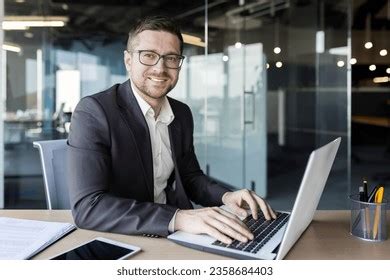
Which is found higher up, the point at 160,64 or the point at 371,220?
the point at 160,64

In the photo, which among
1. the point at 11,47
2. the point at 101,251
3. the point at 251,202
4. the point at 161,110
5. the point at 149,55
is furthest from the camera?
the point at 11,47

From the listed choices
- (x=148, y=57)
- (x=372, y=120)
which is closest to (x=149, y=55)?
(x=148, y=57)

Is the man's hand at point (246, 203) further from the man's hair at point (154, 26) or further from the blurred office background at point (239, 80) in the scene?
the blurred office background at point (239, 80)

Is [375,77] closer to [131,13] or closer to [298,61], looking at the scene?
[298,61]

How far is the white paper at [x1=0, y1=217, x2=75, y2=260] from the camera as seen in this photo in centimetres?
82

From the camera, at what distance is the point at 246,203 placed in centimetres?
112

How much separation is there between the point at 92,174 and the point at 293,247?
1.53ft

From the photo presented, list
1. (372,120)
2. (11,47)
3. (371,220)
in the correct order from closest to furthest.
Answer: (371,220)
(11,47)
(372,120)

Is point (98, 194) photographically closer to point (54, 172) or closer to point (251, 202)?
point (251, 202)

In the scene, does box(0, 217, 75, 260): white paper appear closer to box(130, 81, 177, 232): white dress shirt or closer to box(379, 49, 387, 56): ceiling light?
box(130, 81, 177, 232): white dress shirt

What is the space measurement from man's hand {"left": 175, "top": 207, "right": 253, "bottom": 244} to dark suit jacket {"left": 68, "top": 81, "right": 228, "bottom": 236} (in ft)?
0.13

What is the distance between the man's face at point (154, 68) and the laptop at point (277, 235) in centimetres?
43

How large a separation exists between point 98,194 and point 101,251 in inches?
7.0

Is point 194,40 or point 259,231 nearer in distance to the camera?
point 259,231
